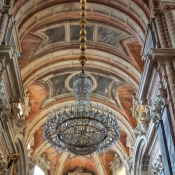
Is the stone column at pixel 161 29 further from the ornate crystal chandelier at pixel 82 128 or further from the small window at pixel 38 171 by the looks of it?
the small window at pixel 38 171

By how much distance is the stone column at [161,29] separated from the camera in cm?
834

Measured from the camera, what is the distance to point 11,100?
959cm

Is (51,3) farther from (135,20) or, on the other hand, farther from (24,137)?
(24,137)

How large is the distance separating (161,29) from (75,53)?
4.94m

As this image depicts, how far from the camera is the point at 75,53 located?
12969mm

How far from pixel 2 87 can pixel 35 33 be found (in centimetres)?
378

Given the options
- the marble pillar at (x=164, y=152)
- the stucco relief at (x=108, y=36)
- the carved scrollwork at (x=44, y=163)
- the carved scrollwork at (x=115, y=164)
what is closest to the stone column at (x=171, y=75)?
the marble pillar at (x=164, y=152)

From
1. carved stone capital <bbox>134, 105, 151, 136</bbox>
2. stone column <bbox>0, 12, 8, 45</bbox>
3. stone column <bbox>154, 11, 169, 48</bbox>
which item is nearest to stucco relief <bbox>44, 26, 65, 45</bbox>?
stone column <bbox>0, 12, 8, 45</bbox>

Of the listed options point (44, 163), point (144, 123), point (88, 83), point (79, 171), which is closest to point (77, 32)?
point (88, 83)

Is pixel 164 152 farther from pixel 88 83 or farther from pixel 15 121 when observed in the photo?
pixel 15 121

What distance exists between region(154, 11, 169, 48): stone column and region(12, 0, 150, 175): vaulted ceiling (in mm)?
927

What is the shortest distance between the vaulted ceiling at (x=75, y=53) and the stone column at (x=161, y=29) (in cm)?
93

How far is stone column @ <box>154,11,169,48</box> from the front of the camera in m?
8.34

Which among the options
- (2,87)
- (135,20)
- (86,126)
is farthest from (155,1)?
(2,87)
